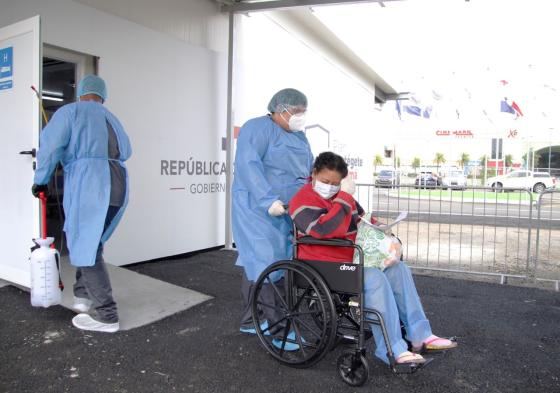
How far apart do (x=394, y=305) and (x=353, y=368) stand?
16.3 inches

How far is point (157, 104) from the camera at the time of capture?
5391mm

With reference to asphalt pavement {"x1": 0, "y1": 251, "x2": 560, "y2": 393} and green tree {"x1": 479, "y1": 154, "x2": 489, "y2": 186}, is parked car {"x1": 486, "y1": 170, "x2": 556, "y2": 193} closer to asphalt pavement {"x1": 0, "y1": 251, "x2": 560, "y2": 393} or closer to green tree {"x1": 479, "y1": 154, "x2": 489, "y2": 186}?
green tree {"x1": 479, "y1": 154, "x2": 489, "y2": 186}

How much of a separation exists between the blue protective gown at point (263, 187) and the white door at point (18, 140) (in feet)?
5.53

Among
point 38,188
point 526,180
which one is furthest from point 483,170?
point 38,188

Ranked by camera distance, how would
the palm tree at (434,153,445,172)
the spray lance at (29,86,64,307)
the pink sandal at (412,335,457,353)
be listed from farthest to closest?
the palm tree at (434,153,445,172) < the spray lance at (29,86,64,307) < the pink sandal at (412,335,457,353)

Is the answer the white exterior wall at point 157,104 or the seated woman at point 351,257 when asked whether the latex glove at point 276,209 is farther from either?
the white exterior wall at point 157,104

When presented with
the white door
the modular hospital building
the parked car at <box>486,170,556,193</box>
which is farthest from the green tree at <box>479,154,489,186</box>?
the white door

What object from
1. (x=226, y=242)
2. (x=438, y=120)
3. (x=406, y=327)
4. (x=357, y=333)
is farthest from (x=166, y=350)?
(x=438, y=120)

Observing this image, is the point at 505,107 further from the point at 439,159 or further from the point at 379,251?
the point at 379,251

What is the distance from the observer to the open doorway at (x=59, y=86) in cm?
469

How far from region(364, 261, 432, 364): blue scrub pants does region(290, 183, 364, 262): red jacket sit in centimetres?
24

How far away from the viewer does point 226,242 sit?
6.62 metres

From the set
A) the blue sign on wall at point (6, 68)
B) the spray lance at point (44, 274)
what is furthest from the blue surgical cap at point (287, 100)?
the blue sign on wall at point (6, 68)

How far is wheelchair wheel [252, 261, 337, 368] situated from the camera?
2496 mm
